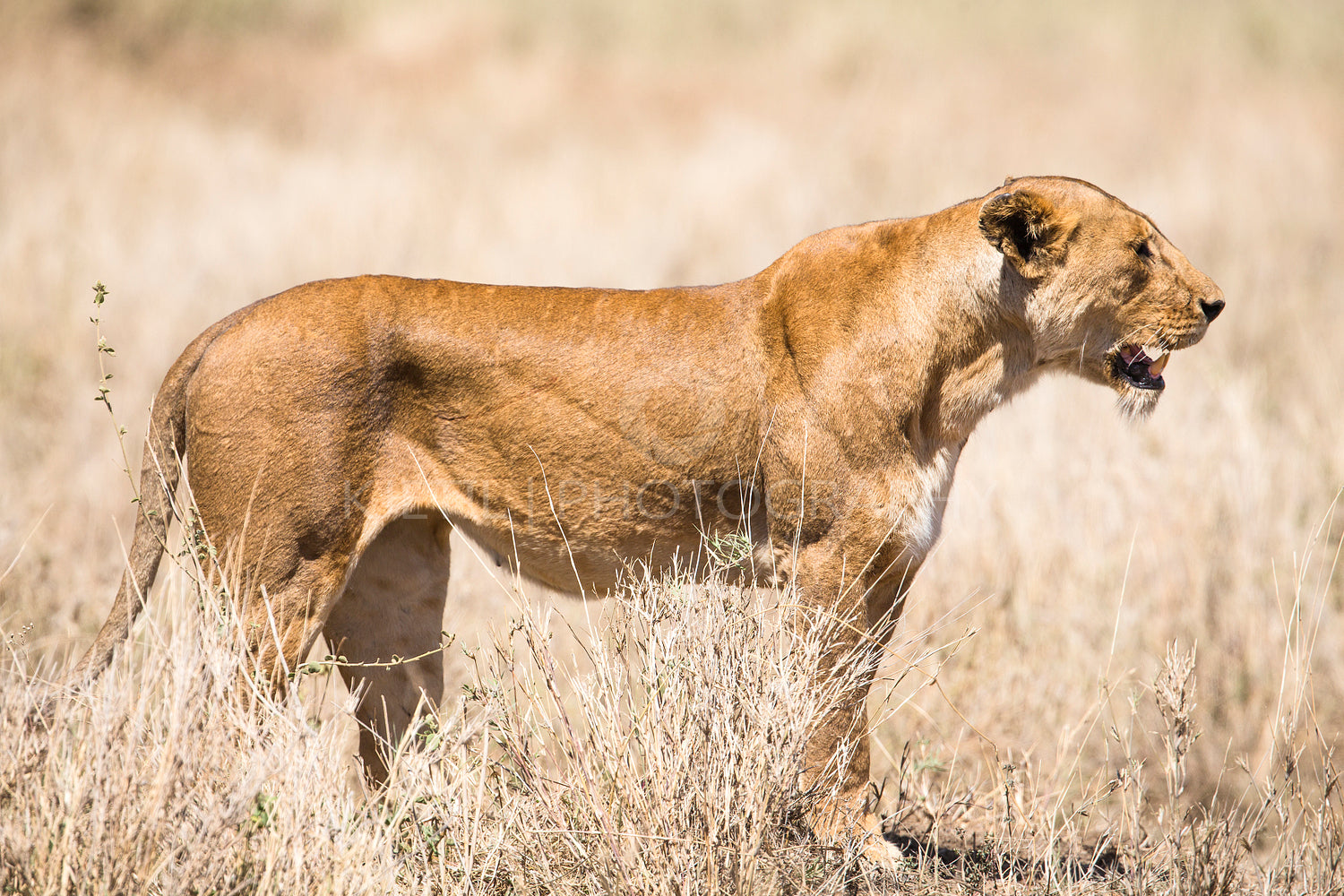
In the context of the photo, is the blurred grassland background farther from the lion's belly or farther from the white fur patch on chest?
the white fur patch on chest

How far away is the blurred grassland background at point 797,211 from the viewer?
252 inches

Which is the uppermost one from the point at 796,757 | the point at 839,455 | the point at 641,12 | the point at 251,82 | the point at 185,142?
the point at 641,12

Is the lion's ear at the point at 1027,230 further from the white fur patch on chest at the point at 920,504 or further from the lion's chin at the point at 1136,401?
the white fur patch on chest at the point at 920,504

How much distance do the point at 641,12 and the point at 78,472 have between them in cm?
1477

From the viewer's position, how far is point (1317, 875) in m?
3.36

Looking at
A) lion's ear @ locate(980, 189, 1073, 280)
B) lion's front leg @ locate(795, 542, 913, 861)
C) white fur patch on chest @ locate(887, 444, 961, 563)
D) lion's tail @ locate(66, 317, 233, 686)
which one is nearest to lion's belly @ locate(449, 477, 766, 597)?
lion's front leg @ locate(795, 542, 913, 861)

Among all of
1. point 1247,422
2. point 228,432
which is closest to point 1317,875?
point 228,432

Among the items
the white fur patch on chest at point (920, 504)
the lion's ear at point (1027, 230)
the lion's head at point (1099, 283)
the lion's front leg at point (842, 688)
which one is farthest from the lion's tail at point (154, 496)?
the lion's head at point (1099, 283)

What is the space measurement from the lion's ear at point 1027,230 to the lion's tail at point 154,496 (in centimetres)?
233

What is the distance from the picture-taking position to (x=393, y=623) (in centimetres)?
402

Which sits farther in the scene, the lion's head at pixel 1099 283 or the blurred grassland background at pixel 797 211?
the blurred grassland background at pixel 797 211

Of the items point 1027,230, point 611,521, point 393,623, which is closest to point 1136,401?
point 1027,230

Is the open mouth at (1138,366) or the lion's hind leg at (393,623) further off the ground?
the open mouth at (1138,366)

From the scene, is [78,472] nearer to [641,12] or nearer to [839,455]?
[839,455]
